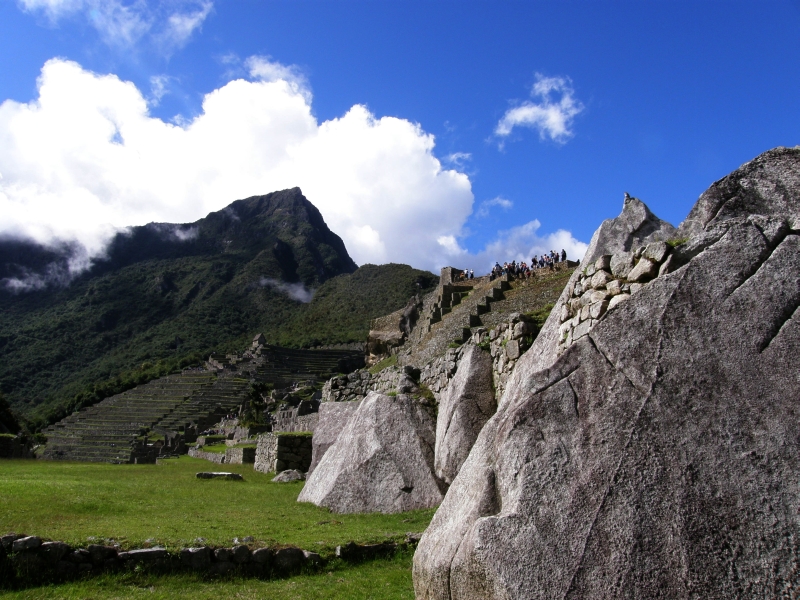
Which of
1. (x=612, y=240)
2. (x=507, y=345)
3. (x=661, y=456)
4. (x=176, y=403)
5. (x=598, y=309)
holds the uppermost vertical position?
(x=612, y=240)

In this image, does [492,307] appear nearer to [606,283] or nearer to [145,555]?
[606,283]

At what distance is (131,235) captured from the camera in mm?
153875

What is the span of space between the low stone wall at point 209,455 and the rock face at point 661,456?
21984mm

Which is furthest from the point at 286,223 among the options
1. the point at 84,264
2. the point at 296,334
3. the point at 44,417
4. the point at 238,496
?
the point at 238,496

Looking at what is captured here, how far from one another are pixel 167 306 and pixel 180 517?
11346 cm

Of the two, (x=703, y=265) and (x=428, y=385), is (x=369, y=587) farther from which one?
(x=428, y=385)

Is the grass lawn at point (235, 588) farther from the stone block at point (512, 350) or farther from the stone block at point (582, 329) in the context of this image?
the stone block at point (512, 350)

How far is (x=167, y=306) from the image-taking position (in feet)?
379

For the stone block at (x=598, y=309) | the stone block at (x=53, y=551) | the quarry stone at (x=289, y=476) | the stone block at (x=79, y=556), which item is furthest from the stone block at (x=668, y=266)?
the quarry stone at (x=289, y=476)

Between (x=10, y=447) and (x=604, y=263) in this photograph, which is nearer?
(x=604, y=263)

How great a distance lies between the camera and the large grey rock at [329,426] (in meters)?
13.8

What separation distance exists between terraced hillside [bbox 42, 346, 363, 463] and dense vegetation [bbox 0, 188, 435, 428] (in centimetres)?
910

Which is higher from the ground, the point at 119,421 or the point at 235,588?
the point at 119,421

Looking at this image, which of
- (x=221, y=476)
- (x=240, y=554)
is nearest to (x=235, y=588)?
(x=240, y=554)
